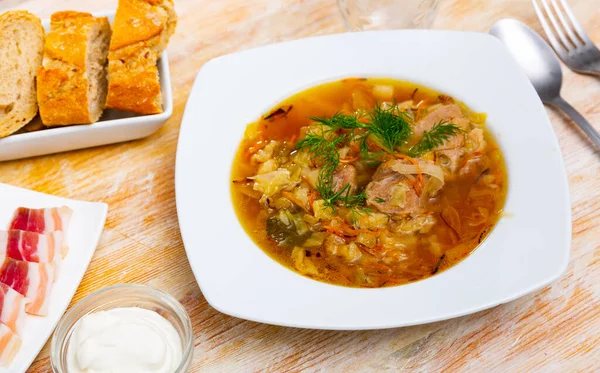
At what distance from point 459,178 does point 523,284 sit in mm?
893

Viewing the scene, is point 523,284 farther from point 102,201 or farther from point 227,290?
point 102,201

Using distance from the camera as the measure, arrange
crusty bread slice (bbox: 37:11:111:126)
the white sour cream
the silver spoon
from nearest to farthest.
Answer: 1. the white sour cream
2. crusty bread slice (bbox: 37:11:111:126)
3. the silver spoon

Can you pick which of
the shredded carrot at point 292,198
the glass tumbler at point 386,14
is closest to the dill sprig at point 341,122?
the shredded carrot at point 292,198

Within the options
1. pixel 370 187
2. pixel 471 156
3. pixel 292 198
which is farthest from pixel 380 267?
pixel 471 156

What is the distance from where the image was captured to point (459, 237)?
3.11 m

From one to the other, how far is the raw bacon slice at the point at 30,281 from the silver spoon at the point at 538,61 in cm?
313

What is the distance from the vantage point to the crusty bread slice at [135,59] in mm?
3607

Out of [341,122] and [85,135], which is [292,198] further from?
[85,135]

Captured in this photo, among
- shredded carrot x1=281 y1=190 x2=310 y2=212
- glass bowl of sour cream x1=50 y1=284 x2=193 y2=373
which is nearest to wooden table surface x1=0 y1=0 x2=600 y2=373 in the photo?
glass bowl of sour cream x1=50 y1=284 x2=193 y2=373

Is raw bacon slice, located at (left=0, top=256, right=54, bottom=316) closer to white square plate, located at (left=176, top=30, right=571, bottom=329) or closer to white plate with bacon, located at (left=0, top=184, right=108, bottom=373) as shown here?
white plate with bacon, located at (left=0, top=184, right=108, bottom=373)

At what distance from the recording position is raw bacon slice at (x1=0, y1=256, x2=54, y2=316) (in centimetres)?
286

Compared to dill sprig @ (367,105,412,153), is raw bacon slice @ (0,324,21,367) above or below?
below

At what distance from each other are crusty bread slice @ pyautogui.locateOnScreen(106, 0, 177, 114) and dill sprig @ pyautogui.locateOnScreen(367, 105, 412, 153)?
1320mm

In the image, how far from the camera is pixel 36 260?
301 centimetres
